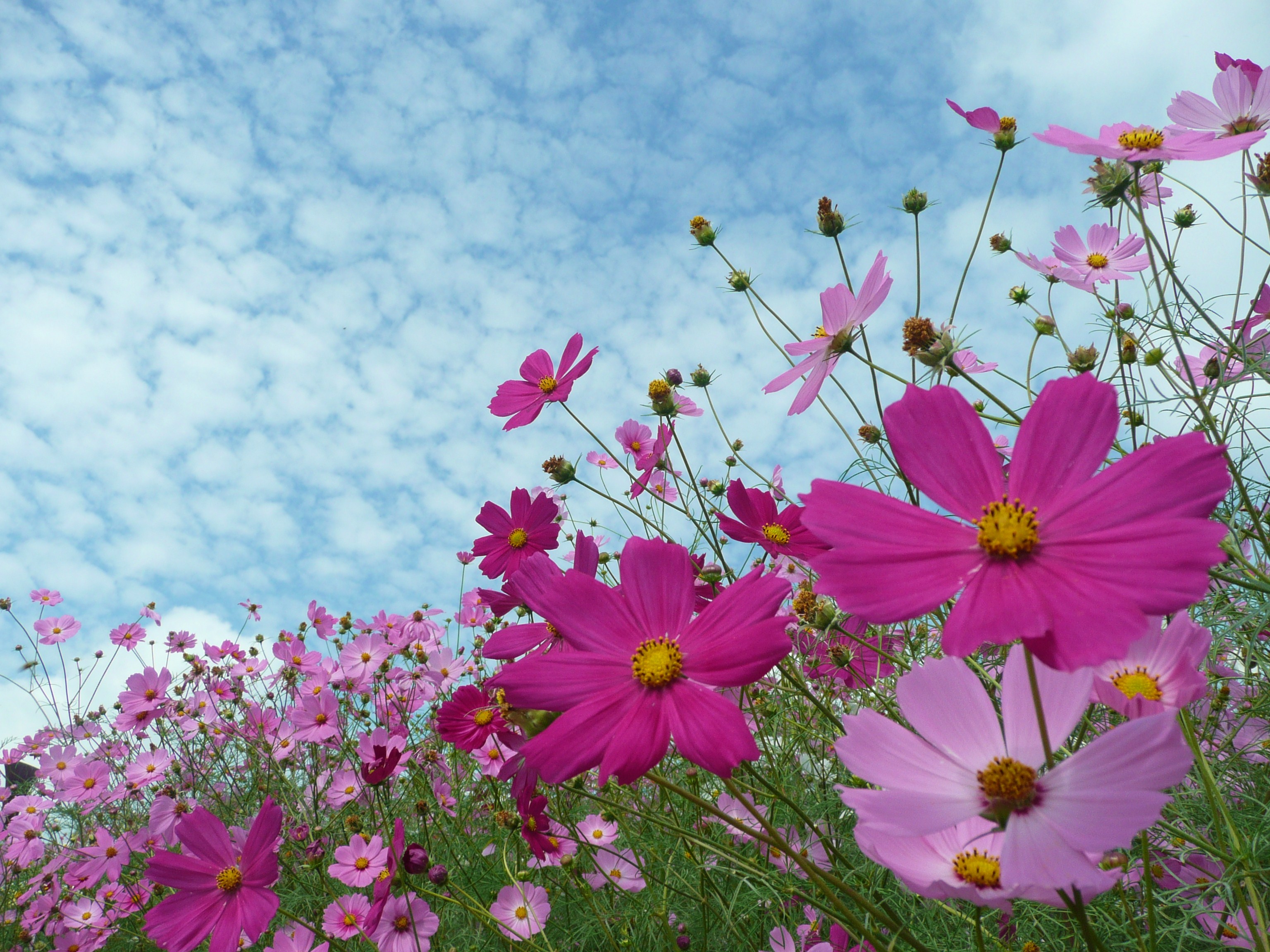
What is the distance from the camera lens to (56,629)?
336cm

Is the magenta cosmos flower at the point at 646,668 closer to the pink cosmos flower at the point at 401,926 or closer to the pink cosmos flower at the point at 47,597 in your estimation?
the pink cosmos flower at the point at 401,926

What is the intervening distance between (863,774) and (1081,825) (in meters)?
0.10

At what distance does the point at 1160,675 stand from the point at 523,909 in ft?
4.09

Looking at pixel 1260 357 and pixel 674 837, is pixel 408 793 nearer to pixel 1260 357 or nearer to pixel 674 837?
pixel 674 837

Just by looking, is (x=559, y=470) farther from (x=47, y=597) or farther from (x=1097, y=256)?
(x=47, y=597)

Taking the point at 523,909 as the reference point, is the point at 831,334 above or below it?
above

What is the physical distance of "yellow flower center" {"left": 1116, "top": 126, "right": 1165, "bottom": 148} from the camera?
73 cm

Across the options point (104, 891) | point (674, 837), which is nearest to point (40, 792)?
point (104, 891)

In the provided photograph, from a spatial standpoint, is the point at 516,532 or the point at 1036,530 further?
the point at 516,532

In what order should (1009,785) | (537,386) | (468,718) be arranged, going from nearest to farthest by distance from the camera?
(1009,785) < (468,718) < (537,386)

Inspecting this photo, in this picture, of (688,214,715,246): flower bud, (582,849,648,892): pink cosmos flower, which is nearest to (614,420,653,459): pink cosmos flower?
(688,214,715,246): flower bud

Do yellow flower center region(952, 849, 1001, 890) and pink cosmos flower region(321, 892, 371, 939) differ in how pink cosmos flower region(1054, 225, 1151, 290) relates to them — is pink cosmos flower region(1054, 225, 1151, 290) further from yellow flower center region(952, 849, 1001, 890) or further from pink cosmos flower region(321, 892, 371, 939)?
pink cosmos flower region(321, 892, 371, 939)

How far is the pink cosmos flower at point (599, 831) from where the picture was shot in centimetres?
158

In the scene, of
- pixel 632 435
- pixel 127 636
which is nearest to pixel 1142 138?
pixel 632 435
